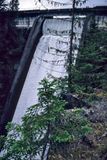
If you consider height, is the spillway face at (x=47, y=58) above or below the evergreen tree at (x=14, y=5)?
below

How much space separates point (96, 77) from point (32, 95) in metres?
4.62

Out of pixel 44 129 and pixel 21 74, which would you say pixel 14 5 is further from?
pixel 44 129

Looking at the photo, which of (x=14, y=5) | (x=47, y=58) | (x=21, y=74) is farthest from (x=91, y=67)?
(x=14, y=5)

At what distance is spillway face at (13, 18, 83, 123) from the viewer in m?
20.4

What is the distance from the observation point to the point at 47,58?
21719 millimetres

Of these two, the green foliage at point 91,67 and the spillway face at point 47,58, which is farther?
the spillway face at point 47,58

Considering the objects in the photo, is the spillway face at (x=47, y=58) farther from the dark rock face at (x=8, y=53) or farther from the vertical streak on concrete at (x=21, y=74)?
the dark rock face at (x=8, y=53)

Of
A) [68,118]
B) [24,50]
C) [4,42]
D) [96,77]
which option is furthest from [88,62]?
[68,118]

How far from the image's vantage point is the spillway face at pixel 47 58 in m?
20.4

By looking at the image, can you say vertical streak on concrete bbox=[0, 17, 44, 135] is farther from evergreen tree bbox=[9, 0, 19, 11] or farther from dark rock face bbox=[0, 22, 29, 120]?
evergreen tree bbox=[9, 0, 19, 11]

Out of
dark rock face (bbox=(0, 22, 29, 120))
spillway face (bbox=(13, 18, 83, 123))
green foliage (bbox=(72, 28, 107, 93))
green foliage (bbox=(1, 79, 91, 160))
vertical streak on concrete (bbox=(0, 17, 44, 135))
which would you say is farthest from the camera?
dark rock face (bbox=(0, 22, 29, 120))

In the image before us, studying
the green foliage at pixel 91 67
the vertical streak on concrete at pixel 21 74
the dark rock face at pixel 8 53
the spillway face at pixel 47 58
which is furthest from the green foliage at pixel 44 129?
the dark rock face at pixel 8 53

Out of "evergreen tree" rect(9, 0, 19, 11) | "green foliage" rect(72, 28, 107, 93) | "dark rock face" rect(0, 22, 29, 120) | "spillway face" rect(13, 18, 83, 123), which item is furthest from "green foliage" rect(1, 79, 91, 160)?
"evergreen tree" rect(9, 0, 19, 11)

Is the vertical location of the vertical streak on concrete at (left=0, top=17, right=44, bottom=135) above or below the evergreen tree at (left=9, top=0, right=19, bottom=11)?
below
